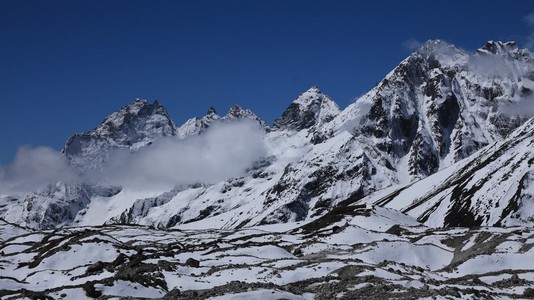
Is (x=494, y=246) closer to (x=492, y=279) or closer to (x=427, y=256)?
(x=427, y=256)

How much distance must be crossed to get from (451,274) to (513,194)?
3997 inches

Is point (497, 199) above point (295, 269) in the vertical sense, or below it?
above

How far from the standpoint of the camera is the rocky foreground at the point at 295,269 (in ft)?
144

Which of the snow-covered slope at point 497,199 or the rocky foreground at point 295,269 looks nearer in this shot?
the rocky foreground at point 295,269

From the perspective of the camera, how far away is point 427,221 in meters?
195

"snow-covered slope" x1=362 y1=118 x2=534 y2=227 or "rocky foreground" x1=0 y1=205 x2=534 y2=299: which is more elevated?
"snow-covered slope" x1=362 y1=118 x2=534 y2=227

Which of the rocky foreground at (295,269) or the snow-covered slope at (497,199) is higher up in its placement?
the snow-covered slope at (497,199)

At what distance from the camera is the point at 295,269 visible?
5503 cm

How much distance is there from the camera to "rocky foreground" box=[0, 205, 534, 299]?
43.8 m

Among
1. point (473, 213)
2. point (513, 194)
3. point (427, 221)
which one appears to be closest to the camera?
point (513, 194)

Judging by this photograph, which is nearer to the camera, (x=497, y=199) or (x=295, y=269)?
(x=295, y=269)

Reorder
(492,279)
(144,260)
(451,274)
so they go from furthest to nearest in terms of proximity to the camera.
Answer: (144,260) < (451,274) < (492,279)

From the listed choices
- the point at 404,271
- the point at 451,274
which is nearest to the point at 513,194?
the point at 451,274

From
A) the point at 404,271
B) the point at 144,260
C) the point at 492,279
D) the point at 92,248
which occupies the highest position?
the point at 92,248
